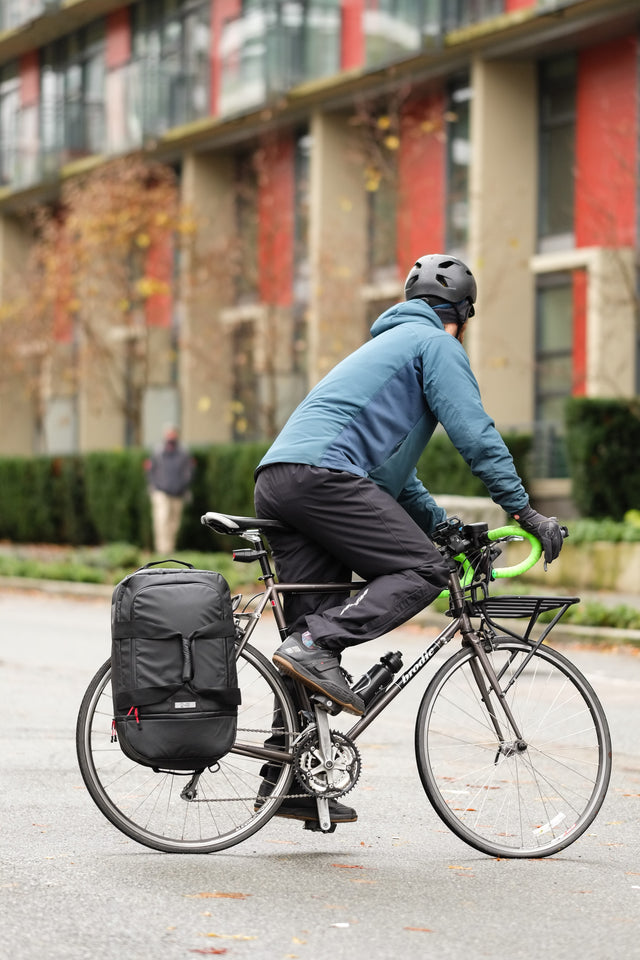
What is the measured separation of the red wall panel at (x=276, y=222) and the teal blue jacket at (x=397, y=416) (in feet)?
77.3

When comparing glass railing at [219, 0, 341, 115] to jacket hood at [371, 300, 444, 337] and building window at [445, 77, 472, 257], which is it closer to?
building window at [445, 77, 472, 257]

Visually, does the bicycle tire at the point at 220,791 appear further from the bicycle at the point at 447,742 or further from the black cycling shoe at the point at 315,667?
the black cycling shoe at the point at 315,667

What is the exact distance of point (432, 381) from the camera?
18.1ft

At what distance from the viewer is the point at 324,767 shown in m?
5.50

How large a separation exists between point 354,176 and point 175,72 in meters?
5.92

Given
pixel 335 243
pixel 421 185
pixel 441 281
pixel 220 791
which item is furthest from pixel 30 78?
pixel 220 791

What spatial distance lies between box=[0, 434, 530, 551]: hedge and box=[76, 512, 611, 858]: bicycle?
15.1 metres

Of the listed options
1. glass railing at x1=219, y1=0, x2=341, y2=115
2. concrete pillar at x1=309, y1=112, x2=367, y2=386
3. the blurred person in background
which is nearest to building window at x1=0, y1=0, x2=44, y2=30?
glass railing at x1=219, y1=0, x2=341, y2=115

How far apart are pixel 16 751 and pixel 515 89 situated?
18.9 meters

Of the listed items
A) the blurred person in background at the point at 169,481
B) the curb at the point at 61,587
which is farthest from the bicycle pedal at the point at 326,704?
the blurred person in background at the point at 169,481

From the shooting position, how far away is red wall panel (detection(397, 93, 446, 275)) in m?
26.5

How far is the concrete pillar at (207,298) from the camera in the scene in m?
30.8

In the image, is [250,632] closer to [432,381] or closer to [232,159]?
[432,381]

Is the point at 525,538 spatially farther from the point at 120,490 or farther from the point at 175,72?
the point at 175,72
